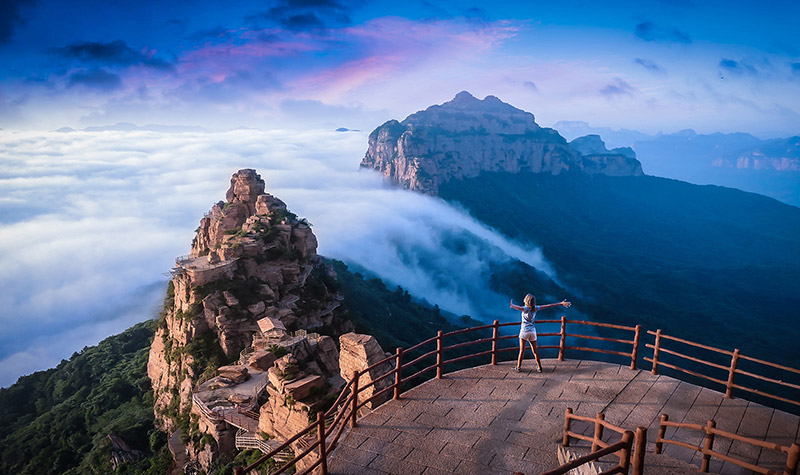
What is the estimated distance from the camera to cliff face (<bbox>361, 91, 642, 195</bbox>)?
15612cm

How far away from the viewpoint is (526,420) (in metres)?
8.84

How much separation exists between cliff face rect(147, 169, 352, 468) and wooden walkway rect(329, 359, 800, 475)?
13.5m

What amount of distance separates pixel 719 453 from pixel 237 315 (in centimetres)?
3347

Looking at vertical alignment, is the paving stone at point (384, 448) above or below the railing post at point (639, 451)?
below

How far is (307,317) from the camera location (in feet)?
127

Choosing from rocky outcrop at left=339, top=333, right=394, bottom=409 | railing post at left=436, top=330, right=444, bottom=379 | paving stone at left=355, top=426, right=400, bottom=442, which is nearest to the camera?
paving stone at left=355, top=426, right=400, bottom=442

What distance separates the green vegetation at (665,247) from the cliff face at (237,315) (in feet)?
233

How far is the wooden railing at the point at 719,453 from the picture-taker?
5.44 metres

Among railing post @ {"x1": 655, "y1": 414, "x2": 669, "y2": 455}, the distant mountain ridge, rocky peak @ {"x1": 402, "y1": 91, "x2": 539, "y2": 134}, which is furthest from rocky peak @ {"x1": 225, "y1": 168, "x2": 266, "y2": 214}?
rocky peak @ {"x1": 402, "y1": 91, "x2": 539, "y2": 134}

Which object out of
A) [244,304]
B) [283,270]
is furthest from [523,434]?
[283,270]

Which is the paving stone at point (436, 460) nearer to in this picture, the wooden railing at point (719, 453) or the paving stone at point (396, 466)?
the paving stone at point (396, 466)

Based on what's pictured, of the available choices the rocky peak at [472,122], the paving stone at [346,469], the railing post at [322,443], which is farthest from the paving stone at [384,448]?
the rocky peak at [472,122]

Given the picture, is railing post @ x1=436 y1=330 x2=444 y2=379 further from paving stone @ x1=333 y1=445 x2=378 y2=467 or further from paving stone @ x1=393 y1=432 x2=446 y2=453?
paving stone @ x1=333 y1=445 x2=378 y2=467

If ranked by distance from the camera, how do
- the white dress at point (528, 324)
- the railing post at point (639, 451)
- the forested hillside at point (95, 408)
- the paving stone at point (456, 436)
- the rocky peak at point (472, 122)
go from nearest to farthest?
the railing post at point (639, 451) → the paving stone at point (456, 436) → the white dress at point (528, 324) → the forested hillside at point (95, 408) → the rocky peak at point (472, 122)
